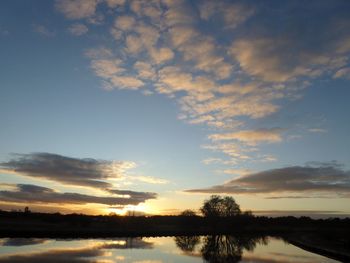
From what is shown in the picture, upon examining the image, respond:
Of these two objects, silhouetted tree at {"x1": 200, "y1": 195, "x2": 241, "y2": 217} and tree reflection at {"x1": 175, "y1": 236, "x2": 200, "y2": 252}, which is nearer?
tree reflection at {"x1": 175, "y1": 236, "x2": 200, "y2": 252}

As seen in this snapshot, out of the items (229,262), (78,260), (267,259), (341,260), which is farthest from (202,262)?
(341,260)

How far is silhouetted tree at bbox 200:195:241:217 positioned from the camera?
154 m

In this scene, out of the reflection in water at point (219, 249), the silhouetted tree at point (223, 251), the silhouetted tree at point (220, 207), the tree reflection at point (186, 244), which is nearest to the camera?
the silhouetted tree at point (223, 251)

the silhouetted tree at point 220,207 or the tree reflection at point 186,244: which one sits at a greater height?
the silhouetted tree at point 220,207

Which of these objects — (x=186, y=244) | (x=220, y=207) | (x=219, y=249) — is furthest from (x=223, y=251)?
(x=220, y=207)

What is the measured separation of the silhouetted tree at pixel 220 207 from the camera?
6068 inches

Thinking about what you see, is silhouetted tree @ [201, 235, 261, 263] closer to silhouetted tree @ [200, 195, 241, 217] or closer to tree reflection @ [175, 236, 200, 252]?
tree reflection @ [175, 236, 200, 252]

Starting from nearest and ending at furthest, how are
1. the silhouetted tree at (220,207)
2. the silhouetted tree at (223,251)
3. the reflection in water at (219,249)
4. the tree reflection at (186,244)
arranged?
the silhouetted tree at (223,251) → the reflection in water at (219,249) → the tree reflection at (186,244) → the silhouetted tree at (220,207)

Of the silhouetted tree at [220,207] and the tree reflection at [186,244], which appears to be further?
the silhouetted tree at [220,207]

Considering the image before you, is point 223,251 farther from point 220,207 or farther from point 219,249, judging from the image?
point 220,207

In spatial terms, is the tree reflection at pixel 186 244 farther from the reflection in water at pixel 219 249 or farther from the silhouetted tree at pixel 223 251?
the silhouetted tree at pixel 223 251

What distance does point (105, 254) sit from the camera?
41.4 meters

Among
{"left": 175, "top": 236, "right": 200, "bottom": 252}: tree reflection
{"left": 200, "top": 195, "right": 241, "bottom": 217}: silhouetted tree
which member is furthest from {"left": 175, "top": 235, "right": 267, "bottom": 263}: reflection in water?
{"left": 200, "top": 195, "right": 241, "bottom": 217}: silhouetted tree

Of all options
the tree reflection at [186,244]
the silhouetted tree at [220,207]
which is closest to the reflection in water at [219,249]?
the tree reflection at [186,244]
